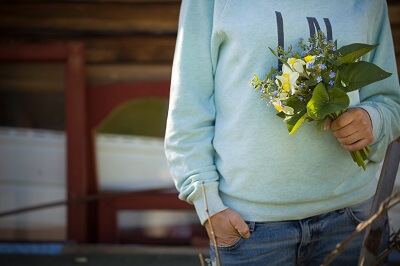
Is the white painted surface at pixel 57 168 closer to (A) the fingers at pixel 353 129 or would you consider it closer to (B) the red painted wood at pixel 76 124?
(B) the red painted wood at pixel 76 124

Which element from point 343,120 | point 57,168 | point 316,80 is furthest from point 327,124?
point 57,168

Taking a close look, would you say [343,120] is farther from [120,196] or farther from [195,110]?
[120,196]

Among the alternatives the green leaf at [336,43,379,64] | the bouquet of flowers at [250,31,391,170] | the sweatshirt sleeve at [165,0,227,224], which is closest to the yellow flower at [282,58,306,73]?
the bouquet of flowers at [250,31,391,170]

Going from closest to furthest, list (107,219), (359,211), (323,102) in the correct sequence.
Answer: (323,102), (359,211), (107,219)

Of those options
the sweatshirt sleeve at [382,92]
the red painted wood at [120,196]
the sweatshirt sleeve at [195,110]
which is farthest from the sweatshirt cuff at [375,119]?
the red painted wood at [120,196]

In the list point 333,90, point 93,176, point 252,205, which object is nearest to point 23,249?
point 93,176

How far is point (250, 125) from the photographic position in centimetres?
204

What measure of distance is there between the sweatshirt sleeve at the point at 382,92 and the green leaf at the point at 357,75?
0.61 ft

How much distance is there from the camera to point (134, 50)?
4926 mm

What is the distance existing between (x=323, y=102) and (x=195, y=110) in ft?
1.32

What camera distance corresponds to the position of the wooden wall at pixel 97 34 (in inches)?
193

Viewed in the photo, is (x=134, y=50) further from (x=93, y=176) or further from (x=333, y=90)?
(x=333, y=90)

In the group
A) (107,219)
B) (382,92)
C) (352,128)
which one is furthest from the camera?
(107,219)

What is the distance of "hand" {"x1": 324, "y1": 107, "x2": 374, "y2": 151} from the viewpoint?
6.55 ft
